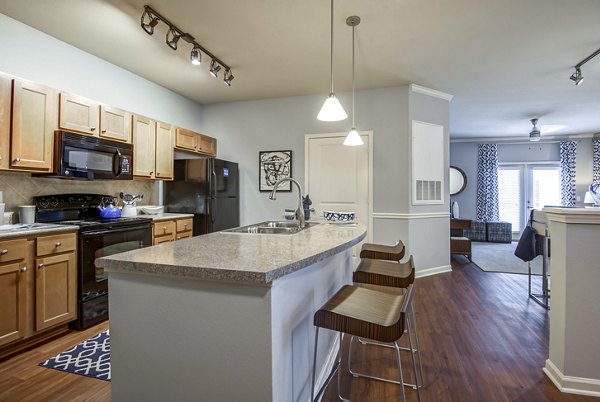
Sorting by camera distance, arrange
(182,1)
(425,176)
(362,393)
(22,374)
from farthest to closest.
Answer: (425,176)
(182,1)
(22,374)
(362,393)

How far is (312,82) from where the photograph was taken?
4047 millimetres

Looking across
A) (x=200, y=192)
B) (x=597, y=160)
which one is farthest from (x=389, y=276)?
(x=597, y=160)

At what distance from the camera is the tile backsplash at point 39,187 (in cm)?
258

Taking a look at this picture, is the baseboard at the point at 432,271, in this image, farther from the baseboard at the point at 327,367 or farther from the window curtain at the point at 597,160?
the window curtain at the point at 597,160

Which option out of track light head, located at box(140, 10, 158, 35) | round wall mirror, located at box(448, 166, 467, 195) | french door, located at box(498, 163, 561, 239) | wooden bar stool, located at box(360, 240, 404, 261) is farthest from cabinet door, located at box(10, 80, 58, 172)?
french door, located at box(498, 163, 561, 239)

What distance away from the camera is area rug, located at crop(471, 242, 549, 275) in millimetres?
4657

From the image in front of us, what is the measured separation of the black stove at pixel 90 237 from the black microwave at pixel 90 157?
390 mm

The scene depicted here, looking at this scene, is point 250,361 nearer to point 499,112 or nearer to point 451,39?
point 451,39

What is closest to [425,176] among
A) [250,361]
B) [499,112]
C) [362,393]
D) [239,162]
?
[499,112]

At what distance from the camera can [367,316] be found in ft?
4.30

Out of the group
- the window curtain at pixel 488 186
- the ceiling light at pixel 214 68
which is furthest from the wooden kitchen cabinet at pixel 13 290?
the window curtain at pixel 488 186

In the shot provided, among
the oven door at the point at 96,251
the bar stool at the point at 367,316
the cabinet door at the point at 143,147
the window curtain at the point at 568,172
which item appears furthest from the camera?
the window curtain at the point at 568,172

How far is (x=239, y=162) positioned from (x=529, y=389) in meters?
4.24

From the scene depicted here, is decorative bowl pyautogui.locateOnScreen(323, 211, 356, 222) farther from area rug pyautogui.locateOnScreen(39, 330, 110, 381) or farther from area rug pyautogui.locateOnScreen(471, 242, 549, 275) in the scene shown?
area rug pyautogui.locateOnScreen(471, 242, 549, 275)
